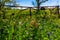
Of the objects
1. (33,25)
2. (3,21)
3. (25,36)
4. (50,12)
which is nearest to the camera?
(33,25)

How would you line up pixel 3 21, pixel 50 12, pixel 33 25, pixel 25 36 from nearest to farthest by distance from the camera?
pixel 33 25, pixel 25 36, pixel 3 21, pixel 50 12

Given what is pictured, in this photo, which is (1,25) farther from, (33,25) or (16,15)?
(33,25)

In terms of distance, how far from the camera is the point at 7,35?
3.39 metres

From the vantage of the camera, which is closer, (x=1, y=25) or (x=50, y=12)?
(x=1, y=25)

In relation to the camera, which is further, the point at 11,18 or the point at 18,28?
the point at 11,18

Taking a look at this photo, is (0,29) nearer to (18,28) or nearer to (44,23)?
(18,28)

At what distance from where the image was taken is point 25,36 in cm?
333

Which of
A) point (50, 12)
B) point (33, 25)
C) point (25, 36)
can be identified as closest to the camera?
point (33, 25)

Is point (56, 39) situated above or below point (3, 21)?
below

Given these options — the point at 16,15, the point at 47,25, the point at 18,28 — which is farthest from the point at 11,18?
the point at 47,25

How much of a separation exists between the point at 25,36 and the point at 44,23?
0.44 metres

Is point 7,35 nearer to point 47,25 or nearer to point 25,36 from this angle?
point 25,36

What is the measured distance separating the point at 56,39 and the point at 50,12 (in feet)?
2.47

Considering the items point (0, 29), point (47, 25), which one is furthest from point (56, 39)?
point (0, 29)
